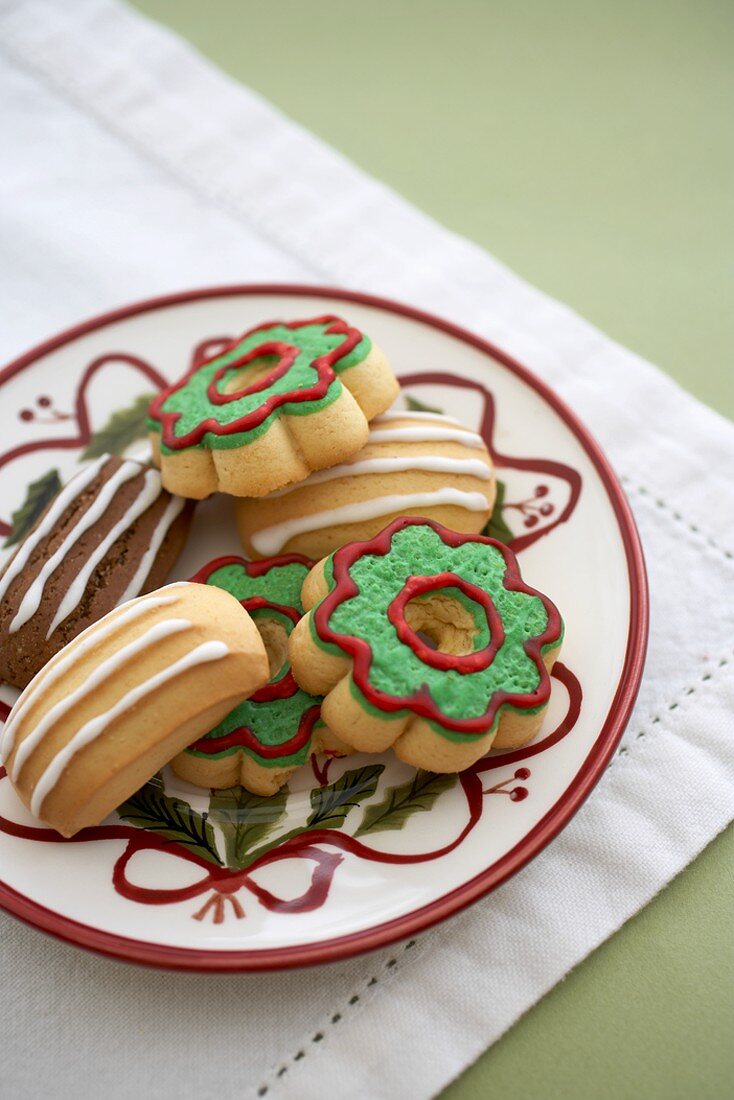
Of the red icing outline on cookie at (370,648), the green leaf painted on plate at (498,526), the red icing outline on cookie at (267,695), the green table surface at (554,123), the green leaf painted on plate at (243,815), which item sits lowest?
the green leaf painted on plate at (243,815)

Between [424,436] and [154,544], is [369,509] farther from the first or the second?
[154,544]

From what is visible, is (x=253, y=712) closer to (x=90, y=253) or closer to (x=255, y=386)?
(x=255, y=386)

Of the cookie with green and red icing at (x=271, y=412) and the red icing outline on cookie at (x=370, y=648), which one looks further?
the cookie with green and red icing at (x=271, y=412)

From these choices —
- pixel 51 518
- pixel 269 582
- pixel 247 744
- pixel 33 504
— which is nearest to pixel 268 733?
pixel 247 744

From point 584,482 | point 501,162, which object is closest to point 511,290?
point 501,162

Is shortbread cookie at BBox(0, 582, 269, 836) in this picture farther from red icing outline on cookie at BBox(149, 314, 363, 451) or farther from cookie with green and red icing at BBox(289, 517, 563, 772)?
red icing outline on cookie at BBox(149, 314, 363, 451)

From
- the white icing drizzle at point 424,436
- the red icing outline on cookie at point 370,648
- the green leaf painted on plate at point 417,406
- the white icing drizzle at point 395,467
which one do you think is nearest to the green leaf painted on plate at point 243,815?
Answer: the red icing outline on cookie at point 370,648

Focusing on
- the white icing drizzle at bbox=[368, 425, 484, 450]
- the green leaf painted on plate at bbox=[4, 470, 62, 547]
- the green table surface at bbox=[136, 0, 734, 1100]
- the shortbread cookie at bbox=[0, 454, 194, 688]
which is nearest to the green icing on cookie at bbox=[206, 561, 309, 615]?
the shortbread cookie at bbox=[0, 454, 194, 688]

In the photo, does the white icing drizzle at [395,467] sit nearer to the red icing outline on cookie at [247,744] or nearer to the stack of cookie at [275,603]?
the stack of cookie at [275,603]
